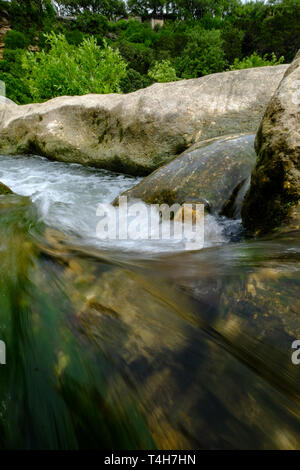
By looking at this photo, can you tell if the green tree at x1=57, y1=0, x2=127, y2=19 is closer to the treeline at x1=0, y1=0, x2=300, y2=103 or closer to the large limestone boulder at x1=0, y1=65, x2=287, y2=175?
the treeline at x1=0, y1=0, x2=300, y2=103

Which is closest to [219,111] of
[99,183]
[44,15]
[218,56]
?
[99,183]

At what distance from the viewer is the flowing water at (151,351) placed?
76 cm

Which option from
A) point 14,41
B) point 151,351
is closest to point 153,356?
point 151,351

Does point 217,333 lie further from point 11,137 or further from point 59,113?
point 11,137

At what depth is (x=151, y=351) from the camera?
0.93 meters

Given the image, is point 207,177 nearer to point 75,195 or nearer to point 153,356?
point 153,356

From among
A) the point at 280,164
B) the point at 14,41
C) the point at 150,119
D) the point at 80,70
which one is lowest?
the point at 280,164

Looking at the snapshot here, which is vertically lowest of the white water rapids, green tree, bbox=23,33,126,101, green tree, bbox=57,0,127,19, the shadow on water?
the shadow on water

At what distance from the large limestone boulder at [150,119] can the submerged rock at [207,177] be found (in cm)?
157

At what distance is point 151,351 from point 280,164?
173 centimetres

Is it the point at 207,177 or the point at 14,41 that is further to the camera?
the point at 14,41

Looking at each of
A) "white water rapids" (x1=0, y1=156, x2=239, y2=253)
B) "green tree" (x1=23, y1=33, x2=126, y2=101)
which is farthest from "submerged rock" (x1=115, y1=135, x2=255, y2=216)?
"green tree" (x1=23, y1=33, x2=126, y2=101)

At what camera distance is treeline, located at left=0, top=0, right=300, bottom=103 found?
9617mm

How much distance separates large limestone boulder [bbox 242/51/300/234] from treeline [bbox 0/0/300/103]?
9283 millimetres
